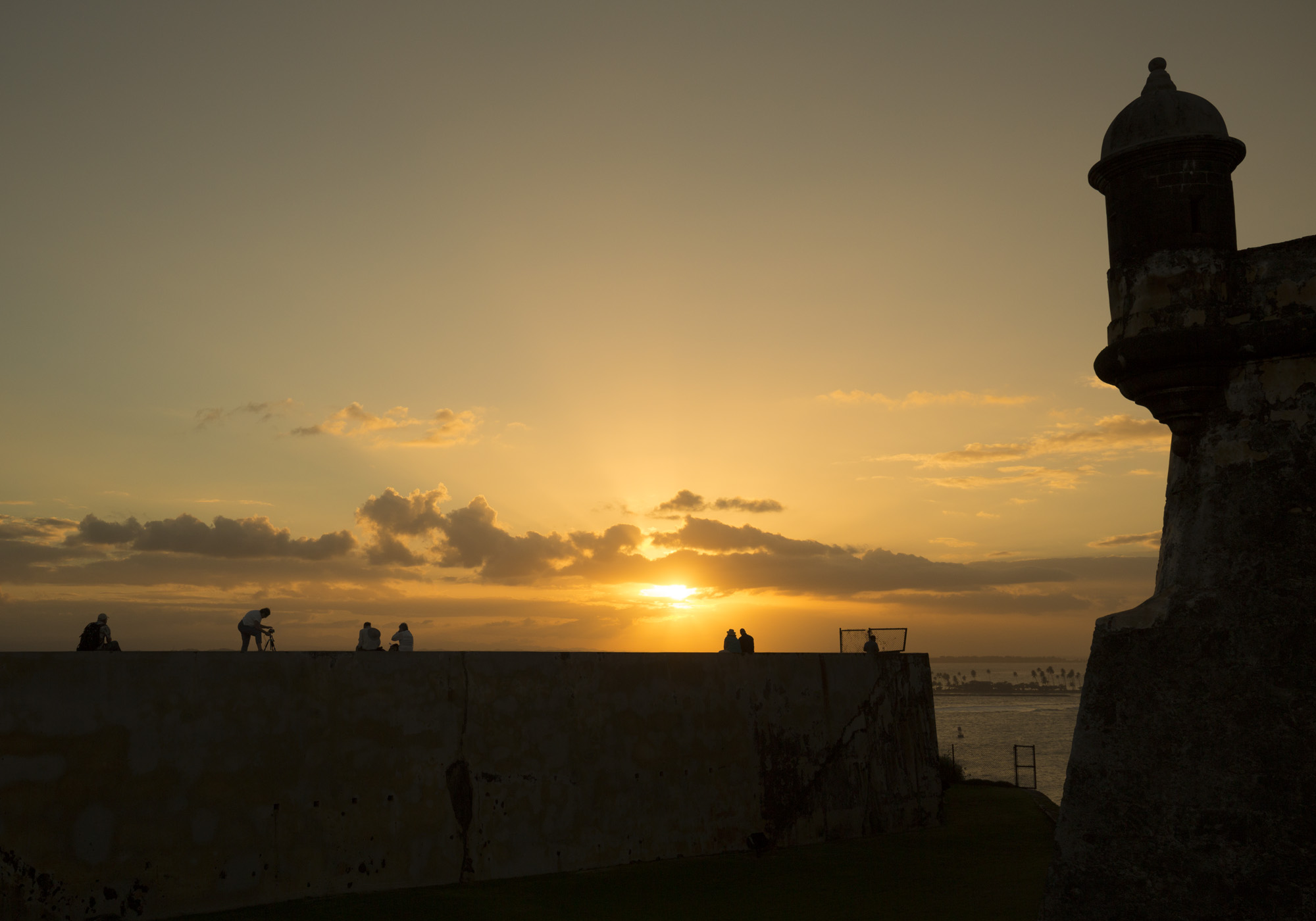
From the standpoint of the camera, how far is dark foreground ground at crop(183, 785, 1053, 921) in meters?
10.1

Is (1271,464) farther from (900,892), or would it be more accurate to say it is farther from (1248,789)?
(900,892)

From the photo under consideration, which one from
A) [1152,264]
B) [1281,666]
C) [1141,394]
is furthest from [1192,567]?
[1152,264]

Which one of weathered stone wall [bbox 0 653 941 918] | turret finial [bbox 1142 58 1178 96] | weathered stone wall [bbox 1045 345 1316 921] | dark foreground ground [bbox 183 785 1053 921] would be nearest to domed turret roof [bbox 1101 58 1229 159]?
turret finial [bbox 1142 58 1178 96]

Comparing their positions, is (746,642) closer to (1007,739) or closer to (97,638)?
(97,638)

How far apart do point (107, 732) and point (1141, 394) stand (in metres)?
9.95

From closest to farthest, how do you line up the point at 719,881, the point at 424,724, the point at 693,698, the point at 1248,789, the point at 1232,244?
1. the point at 1248,789
2. the point at 1232,244
3. the point at 424,724
4. the point at 719,881
5. the point at 693,698

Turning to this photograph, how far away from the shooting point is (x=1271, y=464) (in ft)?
23.6

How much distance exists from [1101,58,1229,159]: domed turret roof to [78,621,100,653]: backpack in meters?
12.2

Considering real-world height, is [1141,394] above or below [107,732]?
above

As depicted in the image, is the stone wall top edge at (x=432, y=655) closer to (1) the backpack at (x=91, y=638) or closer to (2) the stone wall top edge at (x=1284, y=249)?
(1) the backpack at (x=91, y=638)

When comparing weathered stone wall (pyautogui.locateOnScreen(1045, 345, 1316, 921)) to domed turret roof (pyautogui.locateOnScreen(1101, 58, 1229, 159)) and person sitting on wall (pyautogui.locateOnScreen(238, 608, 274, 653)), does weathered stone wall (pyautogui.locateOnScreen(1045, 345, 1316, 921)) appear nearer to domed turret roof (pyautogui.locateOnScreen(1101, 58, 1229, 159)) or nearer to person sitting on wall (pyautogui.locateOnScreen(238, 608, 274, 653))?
domed turret roof (pyautogui.locateOnScreen(1101, 58, 1229, 159))

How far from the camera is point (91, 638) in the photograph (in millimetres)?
11633

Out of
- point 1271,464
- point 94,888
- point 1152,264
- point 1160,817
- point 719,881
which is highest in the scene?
point 1152,264

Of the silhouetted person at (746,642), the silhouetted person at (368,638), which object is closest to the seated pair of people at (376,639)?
the silhouetted person at (368,638)
